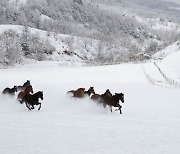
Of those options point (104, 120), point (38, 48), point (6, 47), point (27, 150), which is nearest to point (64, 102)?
point (104, 120)

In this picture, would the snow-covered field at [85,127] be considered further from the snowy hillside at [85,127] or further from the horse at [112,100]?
the horse at [112,100]

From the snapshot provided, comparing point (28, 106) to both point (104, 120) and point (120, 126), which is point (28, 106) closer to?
point (104, 120)

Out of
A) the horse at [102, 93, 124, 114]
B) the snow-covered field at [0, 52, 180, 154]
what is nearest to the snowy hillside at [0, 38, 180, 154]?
the snow-covered field at [0, 52, 180, 154]

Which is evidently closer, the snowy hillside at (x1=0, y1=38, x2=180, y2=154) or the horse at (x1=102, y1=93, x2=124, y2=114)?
the snowy hillside at (x1=0, y1=38, x2=180, y2=154)

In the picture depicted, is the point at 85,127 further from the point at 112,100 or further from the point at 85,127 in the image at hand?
→ the point at 112,100

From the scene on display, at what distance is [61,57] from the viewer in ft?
418

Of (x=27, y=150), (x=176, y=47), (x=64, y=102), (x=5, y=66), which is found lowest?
(x=27, y=150)

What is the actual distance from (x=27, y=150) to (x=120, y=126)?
15.5 feet

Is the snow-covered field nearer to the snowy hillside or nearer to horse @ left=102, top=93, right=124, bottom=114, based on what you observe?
the snowy hillside

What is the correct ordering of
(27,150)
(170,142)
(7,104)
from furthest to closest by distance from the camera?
(7,104)
(170,142)
(27,150)

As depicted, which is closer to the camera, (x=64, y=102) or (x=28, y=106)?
(x=28, y=106)

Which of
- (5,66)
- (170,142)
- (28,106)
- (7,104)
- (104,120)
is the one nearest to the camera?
(170,142)

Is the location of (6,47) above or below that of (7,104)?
above

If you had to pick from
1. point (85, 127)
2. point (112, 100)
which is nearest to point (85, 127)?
point (85, 127)
